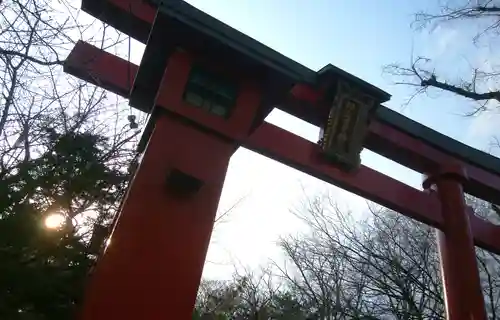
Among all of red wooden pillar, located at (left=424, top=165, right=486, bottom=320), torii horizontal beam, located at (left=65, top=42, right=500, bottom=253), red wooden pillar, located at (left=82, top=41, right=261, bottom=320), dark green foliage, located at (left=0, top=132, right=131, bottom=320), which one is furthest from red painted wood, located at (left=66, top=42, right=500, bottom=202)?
dark green foliage, located at (left=0, top=132, right=131, bottom=320)

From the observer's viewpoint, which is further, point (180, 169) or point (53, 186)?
point (180, 169)

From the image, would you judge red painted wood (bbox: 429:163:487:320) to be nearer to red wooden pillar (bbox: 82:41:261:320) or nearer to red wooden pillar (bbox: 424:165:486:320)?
red wooden pillar (bbox: 424:165:486:320)

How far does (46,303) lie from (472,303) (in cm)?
402

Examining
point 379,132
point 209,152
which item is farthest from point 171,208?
point 379,132

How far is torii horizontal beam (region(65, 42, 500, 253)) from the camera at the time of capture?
3840mm

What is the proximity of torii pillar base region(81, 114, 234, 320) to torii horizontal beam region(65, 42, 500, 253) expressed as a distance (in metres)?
0.53

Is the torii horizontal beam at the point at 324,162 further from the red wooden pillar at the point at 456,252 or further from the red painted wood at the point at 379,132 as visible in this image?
the red wooden pillar at the point at 456,252

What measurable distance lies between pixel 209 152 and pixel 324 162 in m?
1.45

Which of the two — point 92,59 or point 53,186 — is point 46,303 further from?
point 92,59

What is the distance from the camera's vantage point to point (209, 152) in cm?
362

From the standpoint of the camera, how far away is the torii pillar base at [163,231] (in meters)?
2.82

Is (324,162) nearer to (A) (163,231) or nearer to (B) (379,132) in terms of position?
(B) (379,132)

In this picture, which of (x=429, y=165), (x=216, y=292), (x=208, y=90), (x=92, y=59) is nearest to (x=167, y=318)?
(x=208, y=90)

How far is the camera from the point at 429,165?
5379 mm
